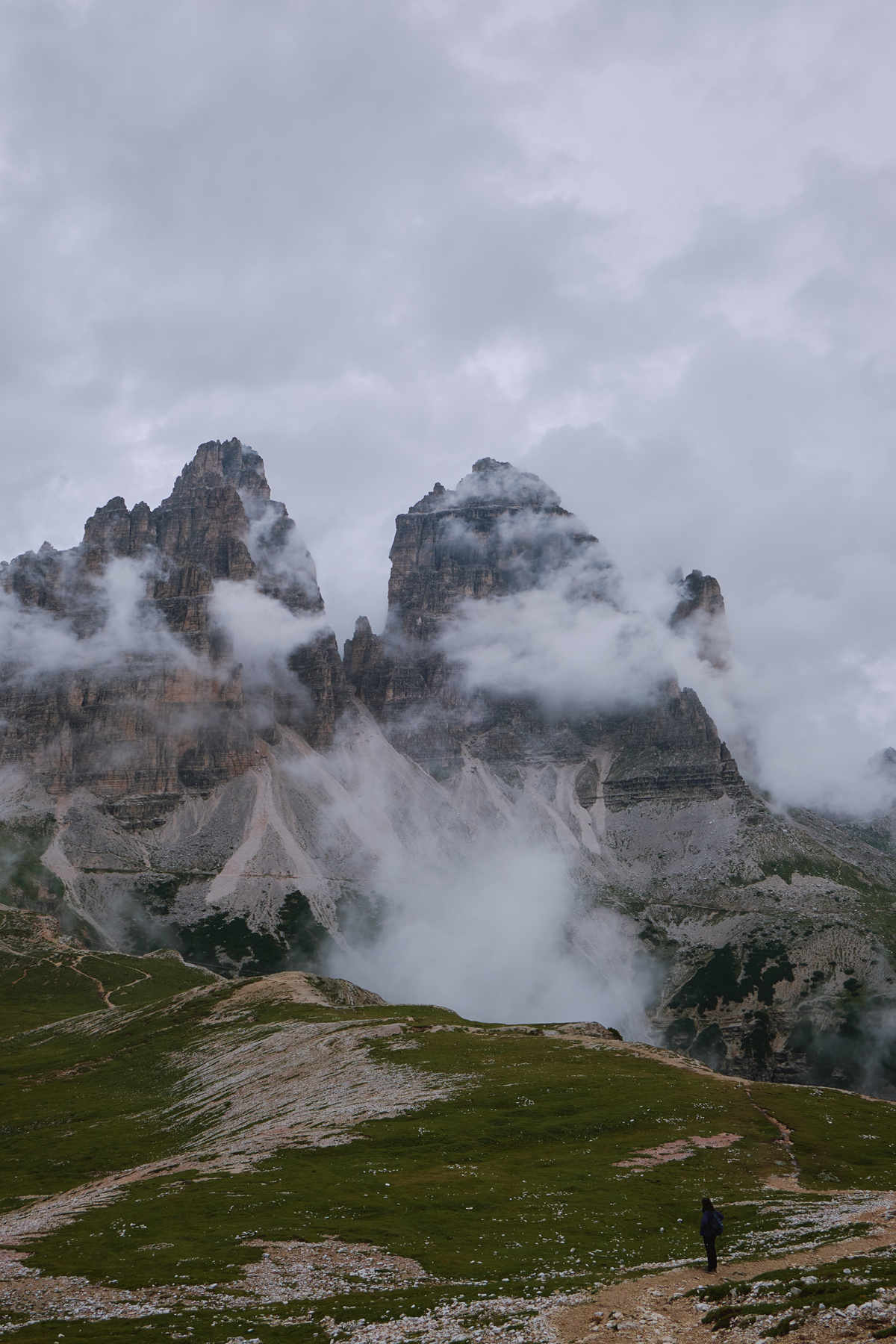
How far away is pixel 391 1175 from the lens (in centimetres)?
6269

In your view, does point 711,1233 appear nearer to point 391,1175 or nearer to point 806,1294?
point 806,1294

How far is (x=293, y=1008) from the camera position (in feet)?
479

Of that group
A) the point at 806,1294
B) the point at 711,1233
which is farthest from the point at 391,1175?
the point at 806,1294

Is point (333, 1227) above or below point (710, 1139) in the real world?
above

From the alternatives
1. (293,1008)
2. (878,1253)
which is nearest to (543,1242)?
(878,1253)

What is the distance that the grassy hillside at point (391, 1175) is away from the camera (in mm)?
38844

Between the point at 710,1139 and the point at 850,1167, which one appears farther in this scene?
the point at 710,1139

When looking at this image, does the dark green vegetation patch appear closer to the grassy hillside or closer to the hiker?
the hiker

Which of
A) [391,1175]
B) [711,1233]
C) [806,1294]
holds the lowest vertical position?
[391,1175]

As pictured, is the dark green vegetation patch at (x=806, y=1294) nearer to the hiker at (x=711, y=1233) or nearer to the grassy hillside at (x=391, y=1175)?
the hiker at (x=711, y=1233)

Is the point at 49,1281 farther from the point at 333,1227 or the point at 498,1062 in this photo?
the point at 498,1062

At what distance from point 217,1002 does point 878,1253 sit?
14947 cm

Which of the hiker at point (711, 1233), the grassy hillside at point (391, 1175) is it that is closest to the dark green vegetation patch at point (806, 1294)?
the hiker at point (711, 1233)

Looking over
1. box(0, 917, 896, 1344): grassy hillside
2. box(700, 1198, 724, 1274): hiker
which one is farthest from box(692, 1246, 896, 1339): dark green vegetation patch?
box(0, 917, 896, 1344): grassy hillside
